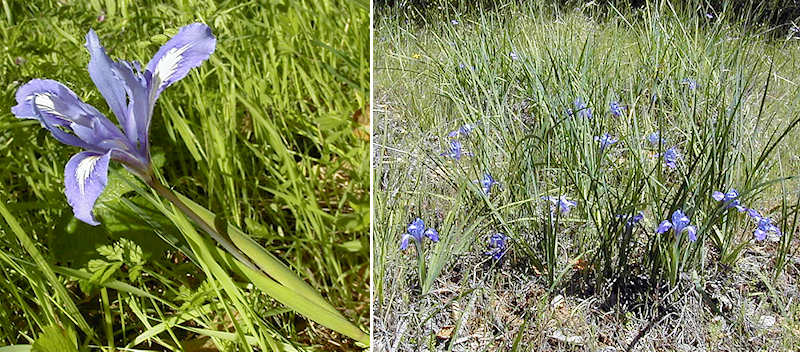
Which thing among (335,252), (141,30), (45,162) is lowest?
(335,252)

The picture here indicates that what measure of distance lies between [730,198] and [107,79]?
74 cm

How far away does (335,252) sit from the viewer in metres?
1.51

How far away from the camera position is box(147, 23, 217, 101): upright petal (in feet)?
2.95

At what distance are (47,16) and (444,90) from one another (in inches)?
41.5

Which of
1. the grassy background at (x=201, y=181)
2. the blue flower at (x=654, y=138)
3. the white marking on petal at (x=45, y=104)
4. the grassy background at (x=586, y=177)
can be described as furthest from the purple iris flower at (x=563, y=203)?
the white marking on petal at (x=45, y=104)

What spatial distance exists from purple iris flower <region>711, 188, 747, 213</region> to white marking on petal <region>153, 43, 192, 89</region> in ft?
2.17

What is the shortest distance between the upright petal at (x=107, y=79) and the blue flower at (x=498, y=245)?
1.50 feet

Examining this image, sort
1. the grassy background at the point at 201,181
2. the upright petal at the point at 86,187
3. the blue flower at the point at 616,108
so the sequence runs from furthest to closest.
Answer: the grassy background at the point at 201,181 → the blue flower at the point at 616,108 → the upright petal at the point at 86,187

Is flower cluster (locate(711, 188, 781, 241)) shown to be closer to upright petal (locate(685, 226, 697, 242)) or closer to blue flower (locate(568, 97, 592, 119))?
upright petal (locate(685, 226, 697, 242))

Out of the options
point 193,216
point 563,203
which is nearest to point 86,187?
point 193,216

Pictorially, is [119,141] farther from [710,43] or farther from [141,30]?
[141,30]

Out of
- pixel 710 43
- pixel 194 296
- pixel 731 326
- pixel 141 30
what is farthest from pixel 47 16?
pixel 731 326

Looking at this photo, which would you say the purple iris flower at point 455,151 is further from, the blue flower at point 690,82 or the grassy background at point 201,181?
the grassy background at point 201,181

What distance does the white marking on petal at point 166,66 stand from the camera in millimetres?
898
